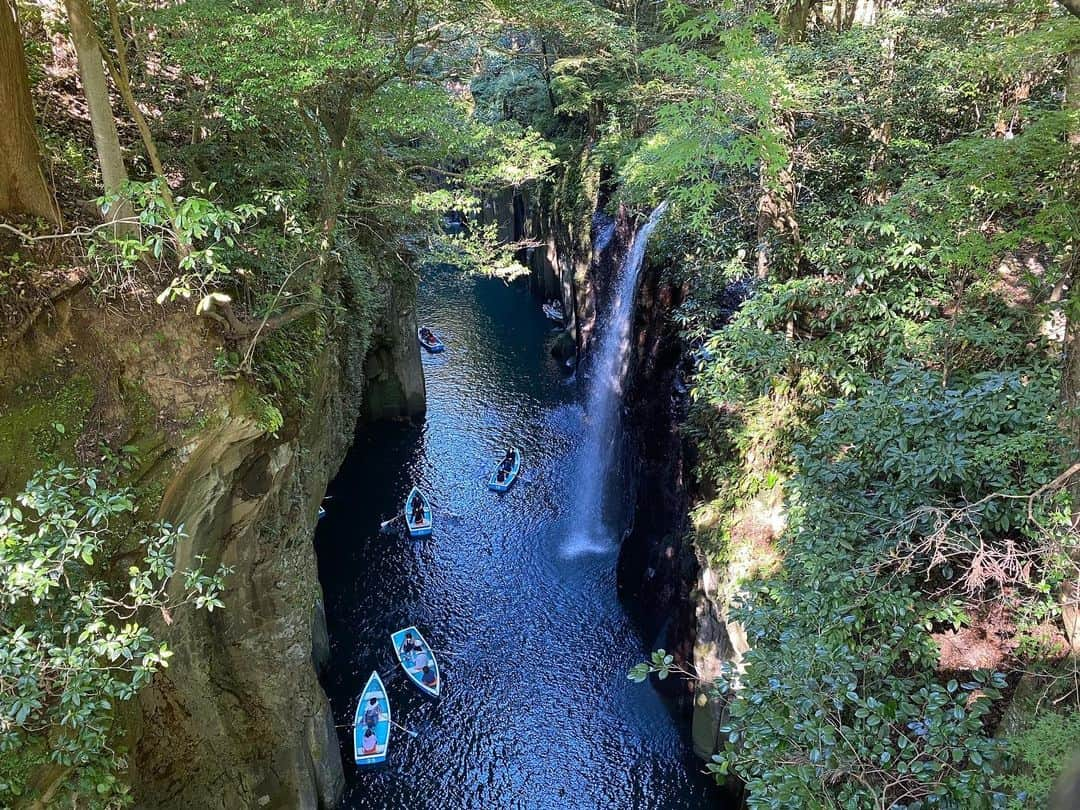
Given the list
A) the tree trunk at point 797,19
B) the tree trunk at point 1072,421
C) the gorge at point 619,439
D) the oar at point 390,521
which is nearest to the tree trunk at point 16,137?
the gorge at point 619,439

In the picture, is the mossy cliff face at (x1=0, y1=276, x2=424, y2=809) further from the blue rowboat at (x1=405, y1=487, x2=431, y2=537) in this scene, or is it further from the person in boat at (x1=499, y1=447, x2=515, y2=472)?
the person in boat at (x1=499, y1=447, x2=515, y2=472)

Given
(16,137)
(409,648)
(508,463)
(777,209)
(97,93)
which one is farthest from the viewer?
(508,463)

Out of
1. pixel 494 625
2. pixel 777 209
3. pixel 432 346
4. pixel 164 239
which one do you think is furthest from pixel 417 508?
pixel 164 239

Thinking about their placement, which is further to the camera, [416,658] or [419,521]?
Answer: [419,521]

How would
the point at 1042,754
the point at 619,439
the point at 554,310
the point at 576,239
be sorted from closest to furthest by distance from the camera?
the point at 1042,754, the point at 619,439, the point at 576,239, the point at 554,310

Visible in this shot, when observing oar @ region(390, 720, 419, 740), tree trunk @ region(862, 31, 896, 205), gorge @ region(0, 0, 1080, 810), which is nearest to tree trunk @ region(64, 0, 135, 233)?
gorge @ region(0, 0, 1080, 810)

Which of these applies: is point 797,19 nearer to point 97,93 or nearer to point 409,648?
point 97,93

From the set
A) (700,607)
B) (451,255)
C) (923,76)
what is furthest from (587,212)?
(700,607)
